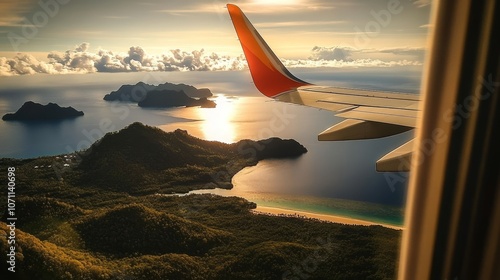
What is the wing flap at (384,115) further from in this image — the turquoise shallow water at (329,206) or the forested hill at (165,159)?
the forested hill at (165,159)

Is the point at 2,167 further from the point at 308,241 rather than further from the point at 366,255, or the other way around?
the point at 366,255

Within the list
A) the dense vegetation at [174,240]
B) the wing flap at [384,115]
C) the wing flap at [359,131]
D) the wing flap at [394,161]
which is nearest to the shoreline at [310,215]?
the dense vegetation at [174,240]

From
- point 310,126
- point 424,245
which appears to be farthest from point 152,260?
point 310,126

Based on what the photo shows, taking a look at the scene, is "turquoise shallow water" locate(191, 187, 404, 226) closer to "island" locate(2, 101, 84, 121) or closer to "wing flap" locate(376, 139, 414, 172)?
"wing flap" locate(376, 139, 414, 172)

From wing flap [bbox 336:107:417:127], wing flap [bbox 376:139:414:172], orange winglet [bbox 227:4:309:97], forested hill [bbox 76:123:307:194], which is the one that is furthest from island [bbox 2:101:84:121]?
wing flap [bbox 376:139:414:172]

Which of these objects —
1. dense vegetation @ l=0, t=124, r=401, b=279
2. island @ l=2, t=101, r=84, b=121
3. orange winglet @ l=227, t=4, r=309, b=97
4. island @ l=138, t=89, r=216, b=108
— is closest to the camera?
orange winglet @ l=227, t=4, r=309, b=97

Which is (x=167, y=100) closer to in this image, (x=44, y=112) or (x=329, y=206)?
(x=44, y=112)
